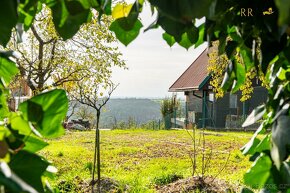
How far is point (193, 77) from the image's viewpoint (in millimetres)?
25000

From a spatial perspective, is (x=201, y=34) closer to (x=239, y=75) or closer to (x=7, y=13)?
(x=239, y=75)

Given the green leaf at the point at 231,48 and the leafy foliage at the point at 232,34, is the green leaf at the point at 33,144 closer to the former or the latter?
the leafy foliage at the point at 232,34

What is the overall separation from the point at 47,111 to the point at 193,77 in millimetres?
24661

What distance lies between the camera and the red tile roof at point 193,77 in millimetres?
23469

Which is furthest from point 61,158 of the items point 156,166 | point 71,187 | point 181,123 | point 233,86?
point 181,123

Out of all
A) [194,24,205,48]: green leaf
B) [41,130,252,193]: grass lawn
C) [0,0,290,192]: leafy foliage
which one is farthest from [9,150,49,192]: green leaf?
[41,130,252,193]: grass lawn

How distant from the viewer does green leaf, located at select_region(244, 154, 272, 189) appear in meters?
0.75

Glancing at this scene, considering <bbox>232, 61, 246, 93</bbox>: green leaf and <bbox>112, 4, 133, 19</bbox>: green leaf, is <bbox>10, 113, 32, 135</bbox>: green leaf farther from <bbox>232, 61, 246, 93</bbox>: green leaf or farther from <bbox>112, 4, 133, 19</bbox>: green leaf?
<bbox>232, 61, 246, 93</bbox>: green leaf

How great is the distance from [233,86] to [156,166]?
7.35m

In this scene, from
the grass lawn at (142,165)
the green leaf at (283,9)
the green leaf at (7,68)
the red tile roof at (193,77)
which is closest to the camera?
the green leaf at (283,9)

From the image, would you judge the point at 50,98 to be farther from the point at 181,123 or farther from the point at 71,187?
the point at 181,123

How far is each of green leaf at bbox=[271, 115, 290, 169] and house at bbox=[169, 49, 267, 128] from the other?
20741 millimetres

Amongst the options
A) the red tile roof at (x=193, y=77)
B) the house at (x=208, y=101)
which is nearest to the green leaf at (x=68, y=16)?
the house at (x=208, y=101)

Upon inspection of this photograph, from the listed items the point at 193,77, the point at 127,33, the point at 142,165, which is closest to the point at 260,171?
the point at 127,33
